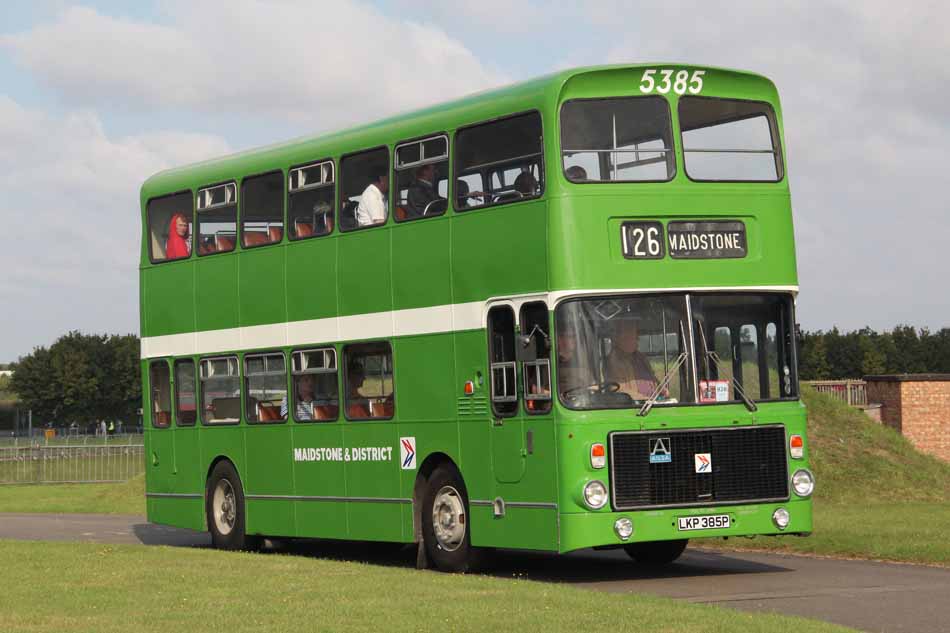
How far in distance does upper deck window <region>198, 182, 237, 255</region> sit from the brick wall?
2653cm

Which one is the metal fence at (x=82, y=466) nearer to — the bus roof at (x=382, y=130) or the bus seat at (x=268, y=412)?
the bus roof at (x=382, y=130)

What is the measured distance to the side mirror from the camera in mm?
16219

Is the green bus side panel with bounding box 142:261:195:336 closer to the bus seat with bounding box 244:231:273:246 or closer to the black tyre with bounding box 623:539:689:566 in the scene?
the bus seat with bounding box 244:231:273:246

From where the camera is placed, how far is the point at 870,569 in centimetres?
1769

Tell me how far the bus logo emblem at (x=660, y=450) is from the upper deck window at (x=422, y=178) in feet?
11.5

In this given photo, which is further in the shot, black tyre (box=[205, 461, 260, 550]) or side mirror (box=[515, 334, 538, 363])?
black tyre (box=[205, 461, 260, 550])

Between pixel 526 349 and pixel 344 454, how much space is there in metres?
4.39

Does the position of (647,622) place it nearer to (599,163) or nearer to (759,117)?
(599,163)

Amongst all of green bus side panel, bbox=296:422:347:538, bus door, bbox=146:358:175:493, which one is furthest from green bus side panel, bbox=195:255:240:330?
green bus side panel, bbox=296:422:347:538

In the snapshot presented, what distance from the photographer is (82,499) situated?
136 feet

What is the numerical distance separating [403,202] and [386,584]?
4.85 metres

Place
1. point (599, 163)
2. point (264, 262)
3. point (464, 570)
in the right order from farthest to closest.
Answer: point (264, 262)
point (464, 570)
point (599, 163)

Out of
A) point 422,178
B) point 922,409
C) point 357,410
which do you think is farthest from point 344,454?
point 922,409

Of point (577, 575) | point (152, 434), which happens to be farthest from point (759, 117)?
point (152, 434)
